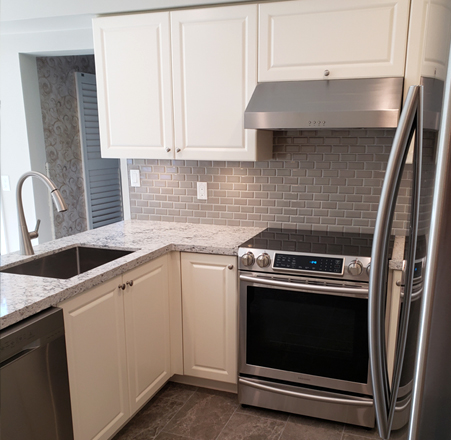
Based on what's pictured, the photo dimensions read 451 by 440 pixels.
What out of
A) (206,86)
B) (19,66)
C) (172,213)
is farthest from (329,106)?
(19,66)

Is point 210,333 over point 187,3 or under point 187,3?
under

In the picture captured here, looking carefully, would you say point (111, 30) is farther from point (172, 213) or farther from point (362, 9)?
point (362, 9)

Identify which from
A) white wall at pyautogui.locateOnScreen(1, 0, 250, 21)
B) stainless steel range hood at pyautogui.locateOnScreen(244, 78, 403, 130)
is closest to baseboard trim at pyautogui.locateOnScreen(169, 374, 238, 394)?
stainless steel range hood at pyautogui.locateOnScreen(244, 78, 403, 130)

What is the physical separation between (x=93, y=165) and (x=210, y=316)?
2542 millimetres

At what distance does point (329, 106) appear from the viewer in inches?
82.9

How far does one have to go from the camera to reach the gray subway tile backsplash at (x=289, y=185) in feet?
8.41

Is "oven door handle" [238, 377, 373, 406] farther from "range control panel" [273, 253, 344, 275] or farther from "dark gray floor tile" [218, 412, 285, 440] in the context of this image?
"range control panel" [273, 253, 344, 275]

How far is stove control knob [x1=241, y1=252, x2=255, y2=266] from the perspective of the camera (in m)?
2.22

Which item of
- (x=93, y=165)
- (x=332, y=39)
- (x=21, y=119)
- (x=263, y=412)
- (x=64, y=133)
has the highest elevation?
(x=332, y=39)

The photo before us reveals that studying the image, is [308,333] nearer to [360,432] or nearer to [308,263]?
[308,263]

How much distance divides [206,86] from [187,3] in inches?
18.1

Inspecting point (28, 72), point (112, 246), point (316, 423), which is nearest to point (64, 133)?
point (28, 72)

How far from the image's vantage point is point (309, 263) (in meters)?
2.13

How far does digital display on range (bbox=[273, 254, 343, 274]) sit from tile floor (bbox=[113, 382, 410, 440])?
866mm
